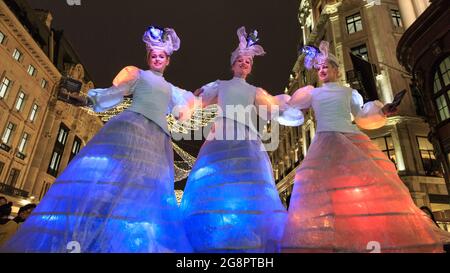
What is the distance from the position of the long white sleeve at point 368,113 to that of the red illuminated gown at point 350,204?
1.67 feet

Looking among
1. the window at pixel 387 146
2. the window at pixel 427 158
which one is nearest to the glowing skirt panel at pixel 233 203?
the window at pixel 387 146

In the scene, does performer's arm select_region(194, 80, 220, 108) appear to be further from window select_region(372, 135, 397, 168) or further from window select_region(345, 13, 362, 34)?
window select_region(345, 13, 362, 34)

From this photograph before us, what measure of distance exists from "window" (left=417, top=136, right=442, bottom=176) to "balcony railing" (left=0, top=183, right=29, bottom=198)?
992 inches

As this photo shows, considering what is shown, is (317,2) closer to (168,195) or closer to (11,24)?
(11,24)

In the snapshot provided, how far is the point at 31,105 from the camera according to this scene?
849 inches

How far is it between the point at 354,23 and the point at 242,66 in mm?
20460

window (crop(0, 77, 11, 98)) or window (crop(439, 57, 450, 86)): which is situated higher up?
window (crop(0, 77, 11, 98))

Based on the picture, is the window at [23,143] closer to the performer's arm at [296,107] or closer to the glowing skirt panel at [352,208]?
the performer's arm at [296,107]

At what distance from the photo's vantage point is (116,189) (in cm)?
234

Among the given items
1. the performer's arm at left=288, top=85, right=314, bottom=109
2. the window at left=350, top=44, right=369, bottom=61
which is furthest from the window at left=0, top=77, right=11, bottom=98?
the window at left=350, top=44, right=369, bottom=61

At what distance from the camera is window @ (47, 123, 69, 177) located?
81.0 feet

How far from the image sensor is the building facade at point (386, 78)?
49.4 feet

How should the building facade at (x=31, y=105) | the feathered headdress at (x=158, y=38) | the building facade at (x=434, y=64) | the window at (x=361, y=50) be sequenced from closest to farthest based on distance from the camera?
the feathered headdress at (x=158, y=38) → the building facade at (x=434, y=64) → the building facade at (x=31, y=105) → the window at (x=361, y=50)
